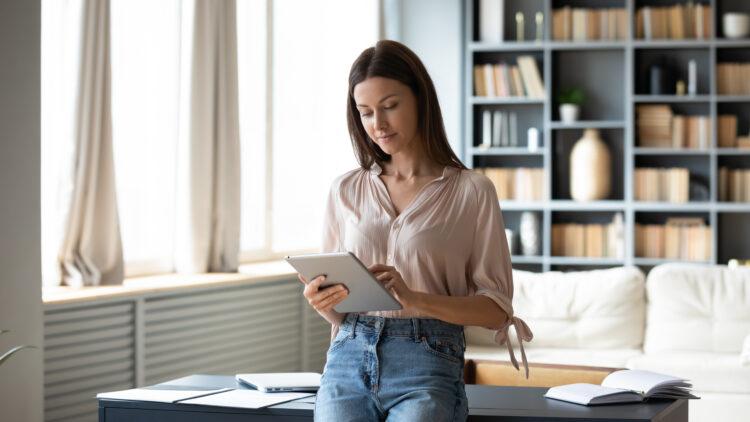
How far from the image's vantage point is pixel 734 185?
6.94 m

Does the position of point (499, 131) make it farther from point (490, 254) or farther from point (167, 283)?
point (490, 254)

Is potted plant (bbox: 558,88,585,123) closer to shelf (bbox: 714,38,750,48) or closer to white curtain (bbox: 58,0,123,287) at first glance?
shelf (bbox: 714,38,750,48)

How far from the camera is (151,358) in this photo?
4.52m

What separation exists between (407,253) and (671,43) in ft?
16.6

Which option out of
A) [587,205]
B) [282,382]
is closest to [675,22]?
[587,205]

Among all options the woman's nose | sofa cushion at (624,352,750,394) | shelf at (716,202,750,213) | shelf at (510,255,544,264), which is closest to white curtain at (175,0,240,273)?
sofa cushion at (624,352,750,394)

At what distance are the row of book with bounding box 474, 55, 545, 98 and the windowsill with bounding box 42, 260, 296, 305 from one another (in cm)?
200

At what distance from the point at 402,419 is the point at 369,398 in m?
0.10

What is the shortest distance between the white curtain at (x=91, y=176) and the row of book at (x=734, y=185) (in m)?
4.15

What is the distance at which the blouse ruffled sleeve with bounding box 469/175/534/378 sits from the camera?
7.55ft

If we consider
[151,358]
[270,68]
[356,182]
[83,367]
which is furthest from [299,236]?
[356,182]

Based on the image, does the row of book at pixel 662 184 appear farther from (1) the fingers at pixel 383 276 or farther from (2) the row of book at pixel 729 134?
(1) the fingers at pixel 383 276

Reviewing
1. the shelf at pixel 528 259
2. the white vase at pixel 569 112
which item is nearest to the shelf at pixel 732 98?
the white vase at pixel 569 112

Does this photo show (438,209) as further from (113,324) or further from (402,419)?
(113,324)
